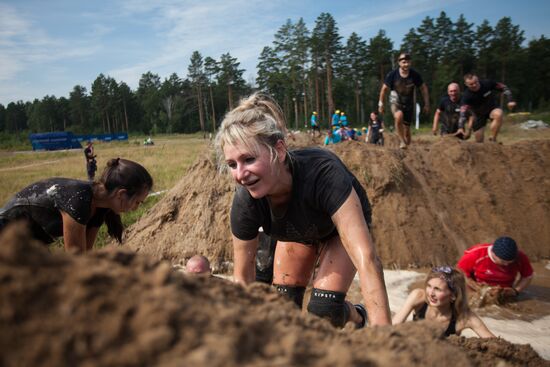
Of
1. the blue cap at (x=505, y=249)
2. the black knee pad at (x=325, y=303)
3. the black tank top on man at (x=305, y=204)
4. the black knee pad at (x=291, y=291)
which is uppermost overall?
the black tank top on man at (x=305, y=204)

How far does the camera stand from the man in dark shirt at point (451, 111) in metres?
8.64

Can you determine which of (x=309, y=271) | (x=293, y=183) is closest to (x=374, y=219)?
(x=309, y=271)

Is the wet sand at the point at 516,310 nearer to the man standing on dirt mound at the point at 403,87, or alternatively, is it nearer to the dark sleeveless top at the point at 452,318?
the dark sleeveless top at the point at 452,318

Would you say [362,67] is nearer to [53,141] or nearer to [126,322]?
[53,141]

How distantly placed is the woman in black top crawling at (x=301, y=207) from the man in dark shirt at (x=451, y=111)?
287 inches

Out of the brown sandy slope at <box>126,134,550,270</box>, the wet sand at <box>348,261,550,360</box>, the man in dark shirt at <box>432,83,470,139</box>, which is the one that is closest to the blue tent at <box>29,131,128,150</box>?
the brown sandy slope at <box>126,134,550,270</box>

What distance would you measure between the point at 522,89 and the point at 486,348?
53.4 m

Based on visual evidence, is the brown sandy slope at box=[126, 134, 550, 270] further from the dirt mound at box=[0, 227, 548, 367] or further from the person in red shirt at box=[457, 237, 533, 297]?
the dirt mound at box=[0, 227, 548, 367]

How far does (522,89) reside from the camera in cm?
4578

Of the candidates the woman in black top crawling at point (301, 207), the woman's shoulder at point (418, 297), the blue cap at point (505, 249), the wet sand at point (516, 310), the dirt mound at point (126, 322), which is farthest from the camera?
the blue cap at point (505, 249)

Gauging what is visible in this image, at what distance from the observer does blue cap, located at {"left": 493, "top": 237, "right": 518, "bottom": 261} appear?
4750 mm

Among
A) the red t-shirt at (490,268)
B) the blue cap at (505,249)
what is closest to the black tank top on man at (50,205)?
the blue cap at (505,249)

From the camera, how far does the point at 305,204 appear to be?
2.32 metres

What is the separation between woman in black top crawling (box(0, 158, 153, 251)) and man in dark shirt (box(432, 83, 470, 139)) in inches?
308
